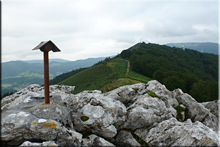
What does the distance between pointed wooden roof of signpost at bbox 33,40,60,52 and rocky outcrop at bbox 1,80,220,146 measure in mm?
4363

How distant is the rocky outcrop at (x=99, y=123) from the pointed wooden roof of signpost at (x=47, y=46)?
4.36m

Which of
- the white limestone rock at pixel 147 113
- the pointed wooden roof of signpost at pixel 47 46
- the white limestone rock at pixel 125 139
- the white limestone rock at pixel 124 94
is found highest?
the pointed wooden roof of signpost at pixel 47 46

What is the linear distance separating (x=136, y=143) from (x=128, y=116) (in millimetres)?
2303

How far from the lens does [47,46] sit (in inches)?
429

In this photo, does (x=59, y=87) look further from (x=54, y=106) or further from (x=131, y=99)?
(x=131, y=99)

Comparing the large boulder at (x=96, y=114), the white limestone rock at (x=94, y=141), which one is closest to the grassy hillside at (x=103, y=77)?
the large boulder at (x=96, y=114)

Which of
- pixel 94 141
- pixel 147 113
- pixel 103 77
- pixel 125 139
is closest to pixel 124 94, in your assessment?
pixel 147 113

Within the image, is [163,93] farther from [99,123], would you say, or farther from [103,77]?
[103,77]

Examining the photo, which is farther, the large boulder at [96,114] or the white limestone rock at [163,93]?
the white limestone rock at [163,93]

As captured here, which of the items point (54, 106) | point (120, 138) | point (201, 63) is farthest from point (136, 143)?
point (201, 63)

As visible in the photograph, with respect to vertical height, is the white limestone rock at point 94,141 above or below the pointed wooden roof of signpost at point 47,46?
below

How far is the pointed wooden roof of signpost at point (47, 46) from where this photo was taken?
10.4 m

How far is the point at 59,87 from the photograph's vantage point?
17.0 m

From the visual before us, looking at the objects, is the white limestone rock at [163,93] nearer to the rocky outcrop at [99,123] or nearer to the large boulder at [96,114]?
the rocky outcrop at [99,123]
